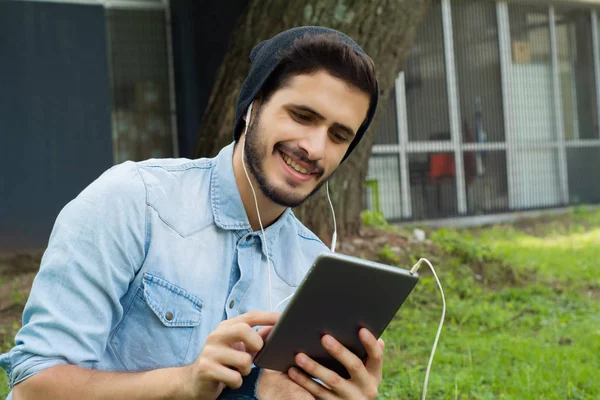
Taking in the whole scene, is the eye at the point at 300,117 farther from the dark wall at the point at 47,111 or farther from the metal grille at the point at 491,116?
the metal grille at the point at 491,116

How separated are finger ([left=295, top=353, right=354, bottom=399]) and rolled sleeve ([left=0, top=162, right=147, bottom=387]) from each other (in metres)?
0.49

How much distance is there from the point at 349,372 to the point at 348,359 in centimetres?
5

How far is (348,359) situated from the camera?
175 centimetres

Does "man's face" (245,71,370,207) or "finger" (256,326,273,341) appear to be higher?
"man's face" (245,71,370,207)

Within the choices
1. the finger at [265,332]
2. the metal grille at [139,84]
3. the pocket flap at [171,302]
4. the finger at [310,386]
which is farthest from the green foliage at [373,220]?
the finger at [265,332]

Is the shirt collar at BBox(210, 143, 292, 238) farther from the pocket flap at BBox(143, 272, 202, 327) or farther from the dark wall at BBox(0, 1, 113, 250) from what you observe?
the dark wall at BBox(0, 1, 113, 250)

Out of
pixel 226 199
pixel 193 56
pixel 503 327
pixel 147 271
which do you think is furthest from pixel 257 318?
pixel 193 56

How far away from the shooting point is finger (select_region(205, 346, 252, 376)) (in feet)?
5.19

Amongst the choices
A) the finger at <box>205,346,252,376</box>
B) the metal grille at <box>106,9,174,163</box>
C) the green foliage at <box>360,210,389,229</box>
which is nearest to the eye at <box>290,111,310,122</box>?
the finger at <box>205,346,252,376</box>

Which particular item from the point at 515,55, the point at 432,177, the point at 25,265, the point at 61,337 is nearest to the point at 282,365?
the point at 61,337

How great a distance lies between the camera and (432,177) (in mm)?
10445

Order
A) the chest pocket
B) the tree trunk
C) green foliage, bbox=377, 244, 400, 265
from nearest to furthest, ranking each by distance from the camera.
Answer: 1. the chest pocket
2. the tree trunk
3. green foliage, bbox=377, 244, 400, 265

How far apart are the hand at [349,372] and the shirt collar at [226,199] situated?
491mm

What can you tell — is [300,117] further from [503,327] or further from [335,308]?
[503,327]
